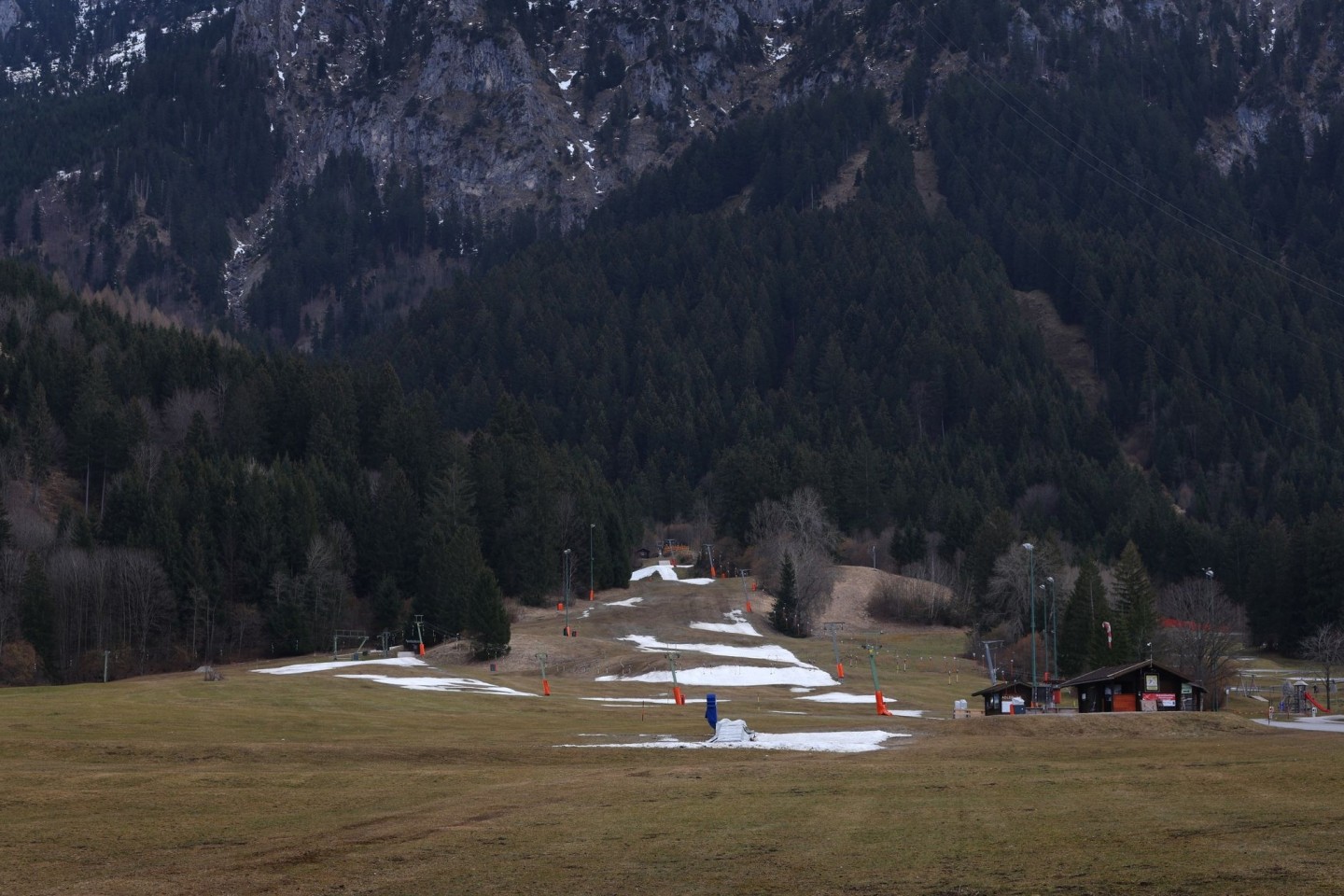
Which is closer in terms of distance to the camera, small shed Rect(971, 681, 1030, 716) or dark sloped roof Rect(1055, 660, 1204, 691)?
dark sloped roof Rect(1055, 660, 1204, 691)

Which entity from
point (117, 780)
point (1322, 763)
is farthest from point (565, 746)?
point (1322, 763)

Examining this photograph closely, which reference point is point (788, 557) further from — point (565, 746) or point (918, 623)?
point (565, 746)

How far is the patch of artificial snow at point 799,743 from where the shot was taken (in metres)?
50.7

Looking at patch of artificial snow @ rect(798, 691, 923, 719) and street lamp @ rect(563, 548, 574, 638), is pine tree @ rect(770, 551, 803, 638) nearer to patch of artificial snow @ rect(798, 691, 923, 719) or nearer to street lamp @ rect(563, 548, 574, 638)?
street lamp @ rect(563, 548, 574, 638)

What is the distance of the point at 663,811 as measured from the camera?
33.6 m

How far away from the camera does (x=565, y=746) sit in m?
50.6

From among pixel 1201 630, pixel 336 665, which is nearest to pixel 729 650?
pixel 336 665

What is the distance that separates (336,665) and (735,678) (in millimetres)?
27066

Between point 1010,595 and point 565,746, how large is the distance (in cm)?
8772

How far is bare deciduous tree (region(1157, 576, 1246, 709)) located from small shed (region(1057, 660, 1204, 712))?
12.6 meters

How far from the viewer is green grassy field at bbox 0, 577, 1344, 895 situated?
25.9m

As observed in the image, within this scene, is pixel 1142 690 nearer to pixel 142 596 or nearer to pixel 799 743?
pixel 799 743

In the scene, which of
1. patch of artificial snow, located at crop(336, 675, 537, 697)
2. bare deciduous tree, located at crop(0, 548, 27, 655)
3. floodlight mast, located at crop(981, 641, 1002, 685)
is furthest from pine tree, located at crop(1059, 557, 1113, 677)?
bare deciduous tree, located at crop(0, 548, 27, 655)

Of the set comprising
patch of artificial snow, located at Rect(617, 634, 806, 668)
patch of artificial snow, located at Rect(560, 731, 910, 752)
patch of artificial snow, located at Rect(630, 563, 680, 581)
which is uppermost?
patch of artificial snow, located at Rect(630, 563, 680, 581)
